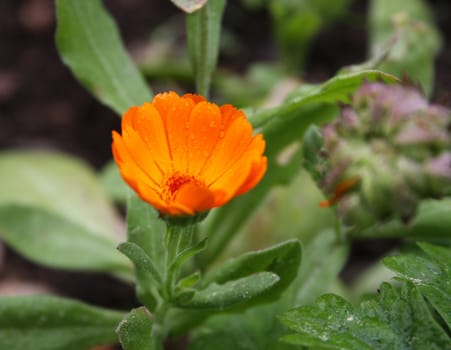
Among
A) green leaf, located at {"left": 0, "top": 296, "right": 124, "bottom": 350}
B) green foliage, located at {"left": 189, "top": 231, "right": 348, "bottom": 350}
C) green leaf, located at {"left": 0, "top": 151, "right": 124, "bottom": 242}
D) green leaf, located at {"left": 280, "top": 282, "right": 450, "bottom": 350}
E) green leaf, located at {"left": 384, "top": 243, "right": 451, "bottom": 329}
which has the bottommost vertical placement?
green leaf, located at {"left": 0, "top": 151, "right": 124, "bottom": 242}

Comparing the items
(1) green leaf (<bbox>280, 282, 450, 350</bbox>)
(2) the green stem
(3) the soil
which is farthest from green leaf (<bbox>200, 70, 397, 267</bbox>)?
(3) the soil

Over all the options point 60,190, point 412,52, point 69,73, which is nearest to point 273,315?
point 412,52

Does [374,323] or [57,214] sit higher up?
[374,323]

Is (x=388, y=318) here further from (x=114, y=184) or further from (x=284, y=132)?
(x=114, y=184)

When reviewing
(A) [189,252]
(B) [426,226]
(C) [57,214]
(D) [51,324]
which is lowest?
(C) [57,214]

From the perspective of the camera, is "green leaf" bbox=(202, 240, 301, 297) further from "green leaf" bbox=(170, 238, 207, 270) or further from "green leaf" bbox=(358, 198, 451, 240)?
"green leaf" bbox=(358, 198, 451, 240)

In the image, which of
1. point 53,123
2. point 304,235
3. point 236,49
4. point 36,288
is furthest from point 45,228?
point 236,49

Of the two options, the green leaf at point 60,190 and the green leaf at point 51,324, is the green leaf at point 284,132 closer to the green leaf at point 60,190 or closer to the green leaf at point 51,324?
the green leaf at point 51,324
